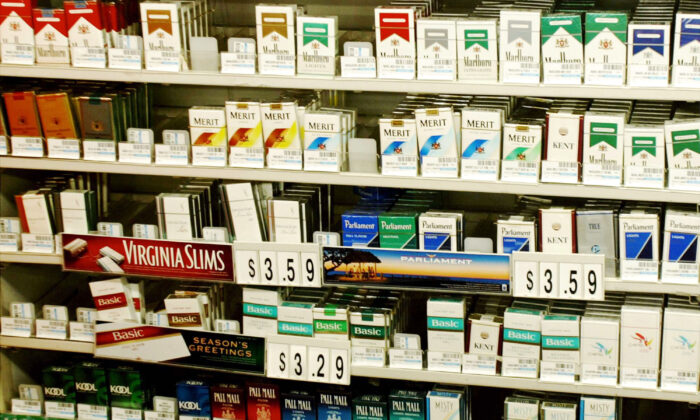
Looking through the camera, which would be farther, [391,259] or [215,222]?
[215,222]

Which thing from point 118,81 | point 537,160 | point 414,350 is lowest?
point 414,350

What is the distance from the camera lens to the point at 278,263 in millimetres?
3955

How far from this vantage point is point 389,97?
14.5ft

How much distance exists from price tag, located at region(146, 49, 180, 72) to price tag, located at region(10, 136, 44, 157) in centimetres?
60

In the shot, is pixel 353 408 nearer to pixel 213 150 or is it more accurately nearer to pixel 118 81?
pixel 213 150

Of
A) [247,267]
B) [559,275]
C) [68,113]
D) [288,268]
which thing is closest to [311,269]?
[288,268]

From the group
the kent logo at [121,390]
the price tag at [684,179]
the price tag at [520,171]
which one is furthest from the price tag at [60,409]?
the price tag at [684,179]

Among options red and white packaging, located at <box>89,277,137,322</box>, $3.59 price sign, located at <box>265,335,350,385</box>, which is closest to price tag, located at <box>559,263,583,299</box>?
$3.59 price sign, located at <box>265,335,350,385</box>

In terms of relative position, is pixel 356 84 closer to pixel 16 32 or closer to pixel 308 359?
pixel 308 359

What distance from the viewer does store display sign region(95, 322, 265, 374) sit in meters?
4.04

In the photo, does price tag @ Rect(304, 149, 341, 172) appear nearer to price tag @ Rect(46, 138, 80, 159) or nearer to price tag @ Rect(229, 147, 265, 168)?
price tag @ Rect(229, 147, 265, 168)

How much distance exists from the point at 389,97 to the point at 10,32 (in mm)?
1648

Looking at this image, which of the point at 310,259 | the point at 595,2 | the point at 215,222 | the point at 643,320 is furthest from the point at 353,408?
the point at 595,2

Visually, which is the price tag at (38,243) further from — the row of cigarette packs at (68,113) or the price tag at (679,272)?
the price tag at (679,272)
